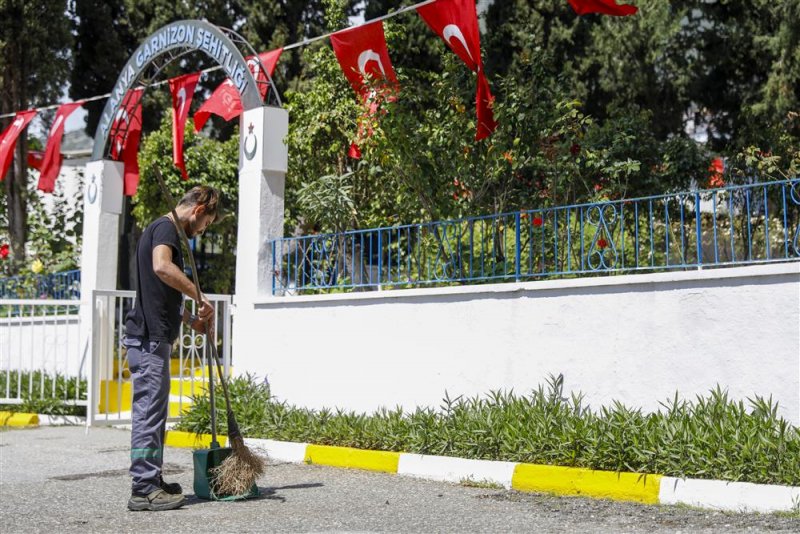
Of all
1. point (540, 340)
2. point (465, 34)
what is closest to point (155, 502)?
point (540, 340)

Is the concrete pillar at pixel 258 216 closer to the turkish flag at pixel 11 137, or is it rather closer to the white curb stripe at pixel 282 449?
the white curb stripe at pixel 282 449

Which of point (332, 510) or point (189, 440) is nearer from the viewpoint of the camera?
point (332, 510)

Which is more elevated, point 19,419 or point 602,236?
point 602,236

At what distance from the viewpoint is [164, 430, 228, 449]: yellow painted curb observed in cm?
974

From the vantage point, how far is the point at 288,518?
19.9 feet

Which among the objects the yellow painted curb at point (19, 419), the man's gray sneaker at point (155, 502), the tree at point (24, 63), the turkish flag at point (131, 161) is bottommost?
the man's gray sneaker at point (155, 502)

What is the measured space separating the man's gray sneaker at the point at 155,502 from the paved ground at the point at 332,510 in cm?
6

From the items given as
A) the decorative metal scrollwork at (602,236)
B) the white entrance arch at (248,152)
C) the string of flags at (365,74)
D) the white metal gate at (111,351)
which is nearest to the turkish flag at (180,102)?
the string of flags at (365,74)

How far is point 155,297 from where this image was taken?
6.55m

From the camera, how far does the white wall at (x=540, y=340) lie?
6.86m

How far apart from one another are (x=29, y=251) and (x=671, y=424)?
16.5 meters

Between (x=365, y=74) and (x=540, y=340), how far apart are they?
3.78 meters

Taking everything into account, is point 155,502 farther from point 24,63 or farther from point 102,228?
point 24,63

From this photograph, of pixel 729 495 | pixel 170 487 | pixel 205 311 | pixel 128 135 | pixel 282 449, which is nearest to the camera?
pixel 729 495
